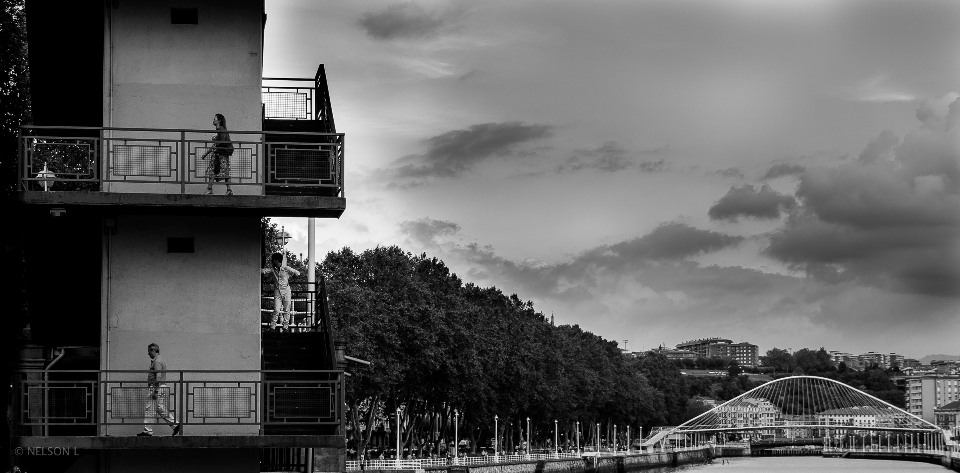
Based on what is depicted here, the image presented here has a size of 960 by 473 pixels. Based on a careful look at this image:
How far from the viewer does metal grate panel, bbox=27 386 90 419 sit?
1712cm

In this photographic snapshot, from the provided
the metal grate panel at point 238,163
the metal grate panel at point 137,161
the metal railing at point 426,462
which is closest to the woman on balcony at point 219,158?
the metal grate panel at point 238,163

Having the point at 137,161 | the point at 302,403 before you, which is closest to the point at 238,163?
the point at 137,161

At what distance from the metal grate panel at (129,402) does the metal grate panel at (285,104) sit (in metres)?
6.51

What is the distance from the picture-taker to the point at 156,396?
17297mm

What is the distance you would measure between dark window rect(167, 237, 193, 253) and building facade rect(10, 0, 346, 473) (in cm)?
3

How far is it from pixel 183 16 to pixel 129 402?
5.22 meters

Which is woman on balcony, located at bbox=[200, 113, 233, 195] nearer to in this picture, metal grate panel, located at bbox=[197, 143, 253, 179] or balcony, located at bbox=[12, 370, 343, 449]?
metal grate panel, located at bbox=[197, 143, 253, 179]

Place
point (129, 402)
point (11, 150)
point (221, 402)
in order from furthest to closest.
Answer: point (11, 150)
point (221, 402)
point (129, 402)

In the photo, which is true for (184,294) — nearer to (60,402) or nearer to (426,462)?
(60,402)

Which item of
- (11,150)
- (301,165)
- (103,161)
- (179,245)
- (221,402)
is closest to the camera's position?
(221,402)

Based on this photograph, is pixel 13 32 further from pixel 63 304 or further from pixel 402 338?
pixel 402 338

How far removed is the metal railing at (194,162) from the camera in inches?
698

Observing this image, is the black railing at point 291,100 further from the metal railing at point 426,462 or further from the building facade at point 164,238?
the metal railing at point 426,462

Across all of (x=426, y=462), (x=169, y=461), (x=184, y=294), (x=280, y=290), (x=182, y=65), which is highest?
(x=182, y=65)
